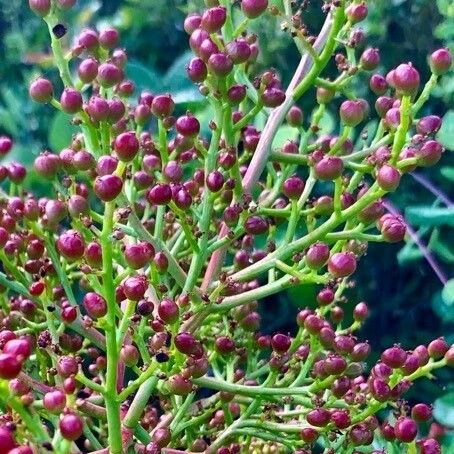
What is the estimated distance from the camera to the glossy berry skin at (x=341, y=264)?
66 centimetres

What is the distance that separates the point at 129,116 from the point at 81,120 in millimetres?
152

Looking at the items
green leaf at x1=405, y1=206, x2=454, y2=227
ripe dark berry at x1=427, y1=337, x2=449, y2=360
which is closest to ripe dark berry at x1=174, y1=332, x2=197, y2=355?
ripe dark berry at x1=427, y1=337, x2=449, y2=360

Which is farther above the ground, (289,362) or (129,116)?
(129,116)

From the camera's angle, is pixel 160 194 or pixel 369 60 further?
pixel 369 60

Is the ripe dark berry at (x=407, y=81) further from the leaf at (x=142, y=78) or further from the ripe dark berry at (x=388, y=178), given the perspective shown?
the leaf at (x=142, y=78)

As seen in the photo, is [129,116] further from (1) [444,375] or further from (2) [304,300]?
(1) [444,375]

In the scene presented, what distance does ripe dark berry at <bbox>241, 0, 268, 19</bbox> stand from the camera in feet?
2.33

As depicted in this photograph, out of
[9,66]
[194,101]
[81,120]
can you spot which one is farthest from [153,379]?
[9,66]

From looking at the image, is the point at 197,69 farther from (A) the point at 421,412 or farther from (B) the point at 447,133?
(B) the point at 447,133

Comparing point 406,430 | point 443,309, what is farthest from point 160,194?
point 443,309

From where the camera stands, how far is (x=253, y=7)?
28.0 inches

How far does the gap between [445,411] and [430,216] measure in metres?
0.27

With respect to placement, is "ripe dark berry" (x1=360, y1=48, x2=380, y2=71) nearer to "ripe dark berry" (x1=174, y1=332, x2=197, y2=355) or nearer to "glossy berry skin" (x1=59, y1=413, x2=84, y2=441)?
"ripe dark berry" (x1=174, y1=332, x2=197, y2=355)

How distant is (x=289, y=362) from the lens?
79 cm
